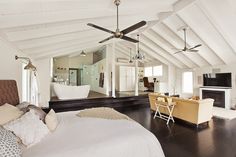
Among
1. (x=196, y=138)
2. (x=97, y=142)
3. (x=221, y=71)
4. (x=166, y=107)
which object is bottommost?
(x=196, y=138)

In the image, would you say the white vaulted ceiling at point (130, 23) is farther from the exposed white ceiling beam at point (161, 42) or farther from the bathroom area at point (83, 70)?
the bathroom area at point (83, 70)

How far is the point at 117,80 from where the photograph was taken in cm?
1156

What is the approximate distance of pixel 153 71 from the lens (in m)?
11.8

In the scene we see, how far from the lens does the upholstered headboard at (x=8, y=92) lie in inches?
105

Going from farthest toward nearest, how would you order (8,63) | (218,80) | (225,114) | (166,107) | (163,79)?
(163,79) < (218,80) < (225,114) < (166,107) < (8,63)

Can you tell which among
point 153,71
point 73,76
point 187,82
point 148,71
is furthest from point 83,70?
point 187,82

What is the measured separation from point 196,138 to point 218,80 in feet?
17.5

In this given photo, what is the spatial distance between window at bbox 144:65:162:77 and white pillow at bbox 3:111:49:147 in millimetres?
10043

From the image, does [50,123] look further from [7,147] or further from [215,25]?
[215,25]

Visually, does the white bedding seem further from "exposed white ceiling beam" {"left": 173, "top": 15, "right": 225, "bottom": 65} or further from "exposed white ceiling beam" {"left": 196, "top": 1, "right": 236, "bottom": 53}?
"exposed white ceiling beam" {"left": 173, "top": 15, "right": 225, "bottom": 65}

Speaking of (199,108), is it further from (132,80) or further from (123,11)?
(132,80)

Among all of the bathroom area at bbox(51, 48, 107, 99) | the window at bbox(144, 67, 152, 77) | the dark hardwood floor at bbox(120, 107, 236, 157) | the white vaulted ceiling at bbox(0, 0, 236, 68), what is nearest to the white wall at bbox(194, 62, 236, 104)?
the white vaulted ceiling at bbox(0, 0, 236, 68)

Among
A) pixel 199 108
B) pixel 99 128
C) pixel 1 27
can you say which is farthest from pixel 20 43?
pixel 199 108

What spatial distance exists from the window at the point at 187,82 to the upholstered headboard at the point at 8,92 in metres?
8.84
